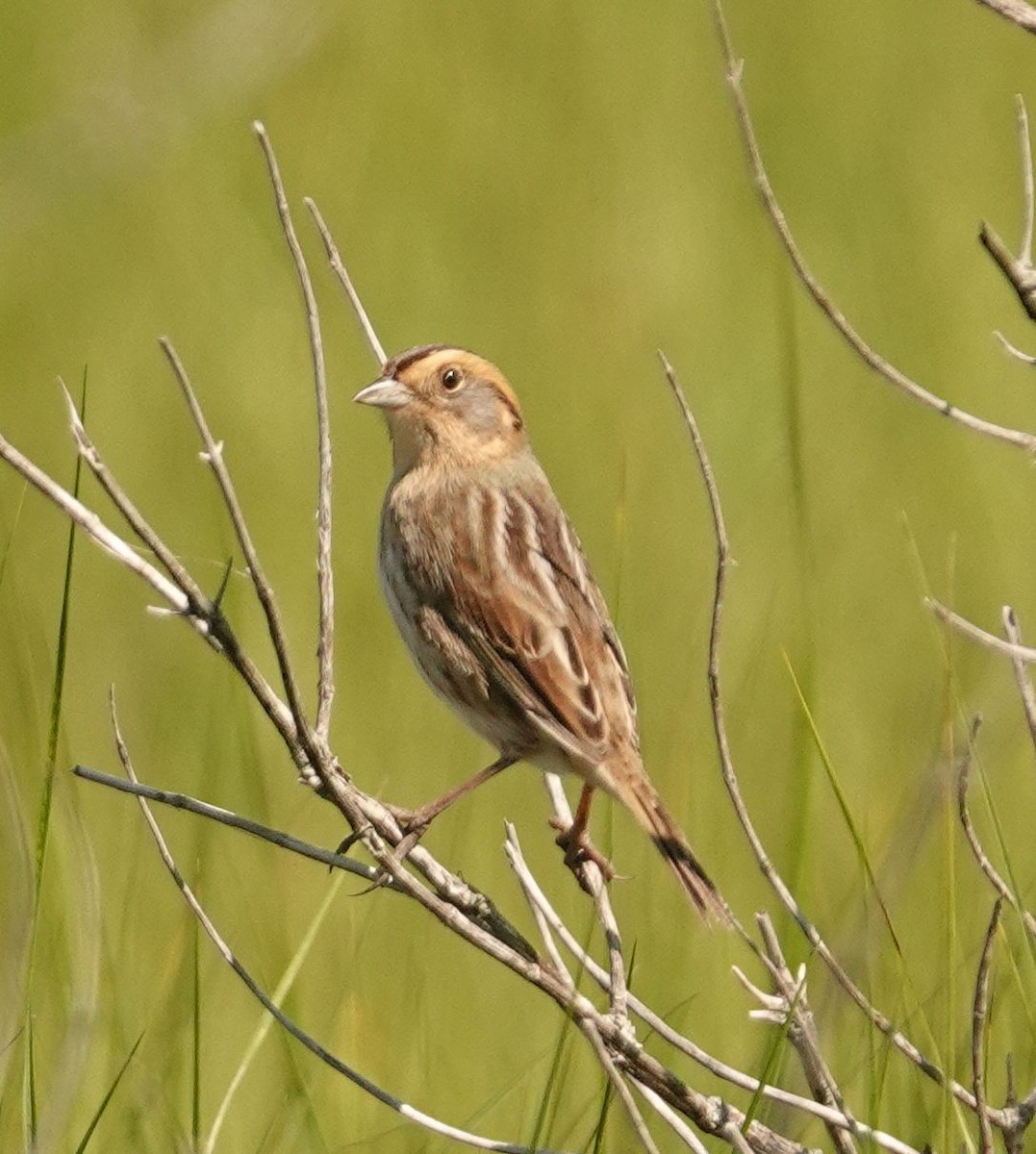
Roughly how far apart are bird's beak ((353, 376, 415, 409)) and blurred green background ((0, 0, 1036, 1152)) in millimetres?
479

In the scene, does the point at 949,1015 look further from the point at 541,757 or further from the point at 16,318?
the point at 16,318

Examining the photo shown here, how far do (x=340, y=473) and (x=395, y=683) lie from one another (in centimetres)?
150

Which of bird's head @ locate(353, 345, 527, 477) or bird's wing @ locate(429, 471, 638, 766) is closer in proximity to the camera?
bird's wing @ locate(429, 471, 638, 766)

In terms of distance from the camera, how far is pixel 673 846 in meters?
4.41

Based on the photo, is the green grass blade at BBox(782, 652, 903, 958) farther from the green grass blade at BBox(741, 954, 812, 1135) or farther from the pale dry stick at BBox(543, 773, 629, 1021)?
the pale dry stick at BBox(543, 773, 629, 1021)

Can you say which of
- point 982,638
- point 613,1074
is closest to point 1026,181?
point 982,638

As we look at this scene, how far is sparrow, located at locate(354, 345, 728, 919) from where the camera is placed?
4.55m

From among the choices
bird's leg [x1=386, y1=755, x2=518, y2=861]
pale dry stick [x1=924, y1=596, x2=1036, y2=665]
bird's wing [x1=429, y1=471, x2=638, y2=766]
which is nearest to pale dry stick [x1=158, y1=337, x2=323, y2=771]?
bird's leg [x1=386, y1=755, x2=518, y2=861]

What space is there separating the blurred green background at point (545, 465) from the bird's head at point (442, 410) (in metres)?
0.47

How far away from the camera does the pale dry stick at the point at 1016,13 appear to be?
315 centimetres

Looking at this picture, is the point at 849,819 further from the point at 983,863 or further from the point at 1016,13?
the point at 1016,13

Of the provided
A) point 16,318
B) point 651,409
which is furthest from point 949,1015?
point 16,318

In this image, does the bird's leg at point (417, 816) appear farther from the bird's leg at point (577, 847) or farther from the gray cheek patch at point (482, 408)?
the gray cheek patch at point (482, 408)

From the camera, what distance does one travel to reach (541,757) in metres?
4.70
